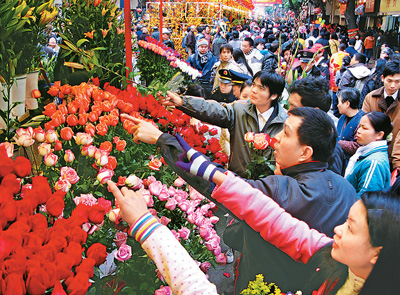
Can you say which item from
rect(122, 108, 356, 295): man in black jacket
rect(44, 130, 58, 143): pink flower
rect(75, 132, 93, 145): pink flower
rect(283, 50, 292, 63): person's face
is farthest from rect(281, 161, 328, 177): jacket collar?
rect(283, 50, 292, 63): person's face

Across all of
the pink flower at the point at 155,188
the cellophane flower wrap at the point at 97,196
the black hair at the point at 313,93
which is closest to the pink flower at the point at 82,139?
the cellophane flower wrap at the point at 97,196

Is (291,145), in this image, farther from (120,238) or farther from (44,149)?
(44,149)

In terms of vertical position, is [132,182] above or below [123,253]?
above

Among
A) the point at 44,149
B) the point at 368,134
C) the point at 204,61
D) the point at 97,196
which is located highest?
the point at 44,149

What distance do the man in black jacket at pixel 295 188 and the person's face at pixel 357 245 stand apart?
0.23 metres

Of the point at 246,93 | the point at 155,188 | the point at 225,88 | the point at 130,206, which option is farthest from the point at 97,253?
the point at 225,88

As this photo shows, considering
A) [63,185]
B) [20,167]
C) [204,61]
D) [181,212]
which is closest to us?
[20,167]

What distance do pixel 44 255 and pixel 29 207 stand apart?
0.23 m

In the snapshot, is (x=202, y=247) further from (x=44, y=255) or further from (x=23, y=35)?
(x=23, y=35)

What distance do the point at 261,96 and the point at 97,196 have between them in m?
1.30

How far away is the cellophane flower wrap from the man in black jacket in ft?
0.66

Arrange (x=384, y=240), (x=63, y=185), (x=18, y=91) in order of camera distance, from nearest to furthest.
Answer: (x=384, y=240), (x=63, y=185), (x=18, y=91)

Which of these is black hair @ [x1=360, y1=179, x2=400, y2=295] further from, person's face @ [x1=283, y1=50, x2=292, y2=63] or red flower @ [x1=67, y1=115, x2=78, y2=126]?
person's face @ [x1=283, y1=50, x2=292, y2=63]

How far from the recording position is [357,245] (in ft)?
3.48
